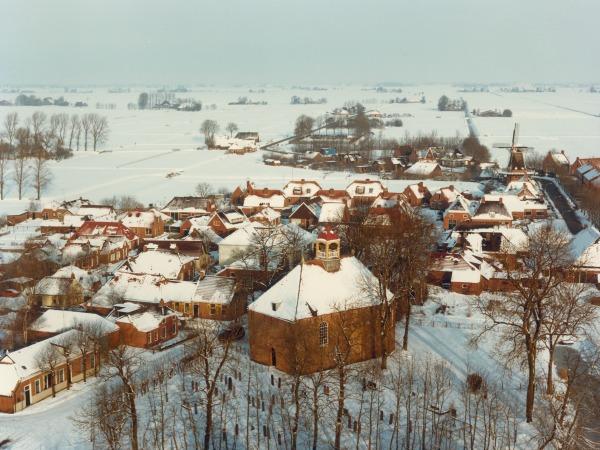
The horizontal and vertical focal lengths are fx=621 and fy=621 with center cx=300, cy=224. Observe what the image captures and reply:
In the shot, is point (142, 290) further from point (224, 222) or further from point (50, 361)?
point (224, 222)

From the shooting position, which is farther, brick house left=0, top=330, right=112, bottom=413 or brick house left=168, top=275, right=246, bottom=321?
brick house left=168, top=275, right=246, bottom=321

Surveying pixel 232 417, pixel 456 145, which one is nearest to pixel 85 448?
pixel 232 417

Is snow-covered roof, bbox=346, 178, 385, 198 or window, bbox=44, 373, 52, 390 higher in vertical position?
snow-covered roof, bbox=346, 178, 385, 198

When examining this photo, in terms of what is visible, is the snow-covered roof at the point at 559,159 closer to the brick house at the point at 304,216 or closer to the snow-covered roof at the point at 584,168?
the snow-covered roof at the point at 584,168

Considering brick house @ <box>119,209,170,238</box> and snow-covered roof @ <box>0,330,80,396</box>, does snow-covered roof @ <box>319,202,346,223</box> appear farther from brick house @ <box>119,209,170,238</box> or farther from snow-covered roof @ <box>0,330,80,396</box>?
snow-covered roof @ <box>0,330,80,396</box>

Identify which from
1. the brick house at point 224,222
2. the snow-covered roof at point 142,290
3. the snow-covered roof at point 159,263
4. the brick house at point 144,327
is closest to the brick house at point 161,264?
the snow-covered roof at point 159,263

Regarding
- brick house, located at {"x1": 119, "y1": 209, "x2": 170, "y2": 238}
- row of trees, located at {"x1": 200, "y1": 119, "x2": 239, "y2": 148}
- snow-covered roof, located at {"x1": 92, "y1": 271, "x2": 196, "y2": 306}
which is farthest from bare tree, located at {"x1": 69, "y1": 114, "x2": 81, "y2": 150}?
snow-covered roof, located at {"x1": 92, "y1": 271, "x2": 196, "y2": 306}

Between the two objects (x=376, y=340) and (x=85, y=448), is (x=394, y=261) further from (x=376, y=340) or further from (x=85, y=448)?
(x=85, y=448)
